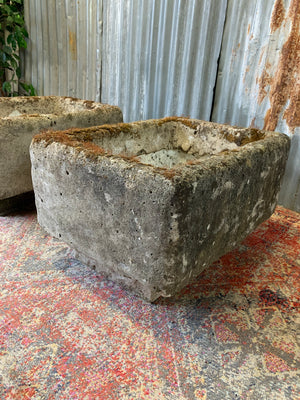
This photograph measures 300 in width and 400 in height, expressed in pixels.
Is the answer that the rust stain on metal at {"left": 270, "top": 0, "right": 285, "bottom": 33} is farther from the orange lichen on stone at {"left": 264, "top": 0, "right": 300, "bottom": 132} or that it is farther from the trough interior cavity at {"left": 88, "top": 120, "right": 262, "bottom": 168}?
the trough interior cavity at {"left": 88, "top": 120, "right": 262, "bottom": 168}

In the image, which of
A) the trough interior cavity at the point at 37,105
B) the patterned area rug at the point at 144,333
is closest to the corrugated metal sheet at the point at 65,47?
the trough interior cavity at the point at 37,105

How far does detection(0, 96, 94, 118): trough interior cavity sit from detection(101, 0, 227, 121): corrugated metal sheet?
91cm

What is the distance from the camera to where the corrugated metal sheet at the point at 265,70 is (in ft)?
9.18

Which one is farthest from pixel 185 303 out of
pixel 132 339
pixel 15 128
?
pixel 15 128

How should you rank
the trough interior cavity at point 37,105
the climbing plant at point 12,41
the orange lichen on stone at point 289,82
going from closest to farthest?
the orange lichen on stone at point 289,82 → the trough interior cavity at point 37,105 → the climbing plant at point 12,41

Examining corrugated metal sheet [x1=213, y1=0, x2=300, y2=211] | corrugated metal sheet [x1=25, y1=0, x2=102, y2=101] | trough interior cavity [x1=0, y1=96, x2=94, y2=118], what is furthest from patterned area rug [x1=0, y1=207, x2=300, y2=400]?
corrugated metal sheet [x1=25, y1=0, x2=102, y2=101]

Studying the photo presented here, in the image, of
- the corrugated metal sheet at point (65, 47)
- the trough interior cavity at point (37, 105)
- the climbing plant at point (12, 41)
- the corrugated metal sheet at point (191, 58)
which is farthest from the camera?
the climbing plant at point (12, 41)

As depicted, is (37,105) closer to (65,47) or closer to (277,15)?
(65,47)

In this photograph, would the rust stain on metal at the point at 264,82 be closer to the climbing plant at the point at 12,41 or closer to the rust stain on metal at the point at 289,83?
the rust stain on metal at the point at 289,83

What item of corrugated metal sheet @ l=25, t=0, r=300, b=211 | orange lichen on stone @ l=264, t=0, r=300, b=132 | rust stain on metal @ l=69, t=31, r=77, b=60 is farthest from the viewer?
rust stain on metal @ l=69, t=31, r=77, b=60

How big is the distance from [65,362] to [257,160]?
1.34 meters

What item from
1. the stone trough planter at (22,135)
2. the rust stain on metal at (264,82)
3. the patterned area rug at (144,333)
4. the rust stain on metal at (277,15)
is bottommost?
the patterned area rug at (144,333)

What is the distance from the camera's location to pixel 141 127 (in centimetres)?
244

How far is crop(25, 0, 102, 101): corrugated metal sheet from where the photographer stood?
174 inches
